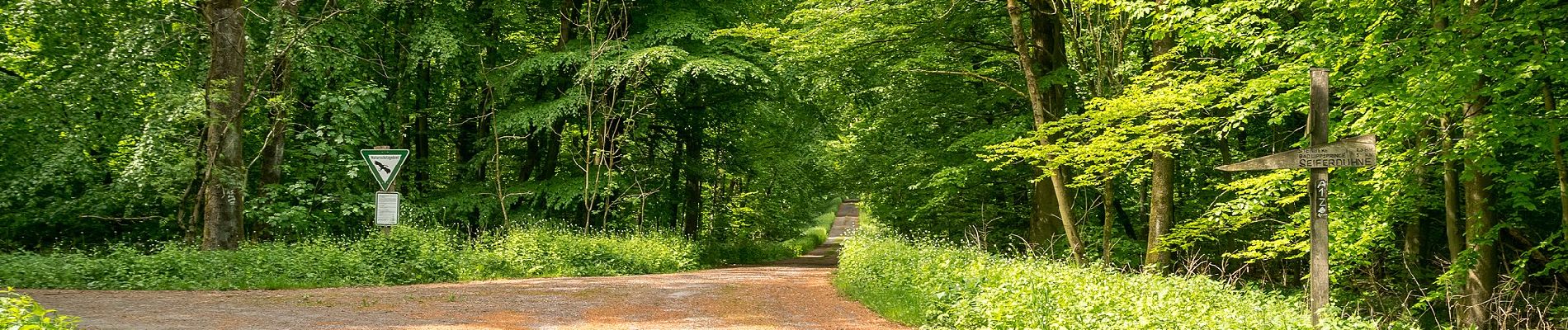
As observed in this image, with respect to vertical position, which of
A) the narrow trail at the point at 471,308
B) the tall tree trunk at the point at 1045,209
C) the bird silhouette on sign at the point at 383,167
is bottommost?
the narrow trail at the point at 471,308

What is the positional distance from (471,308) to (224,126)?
6.61m

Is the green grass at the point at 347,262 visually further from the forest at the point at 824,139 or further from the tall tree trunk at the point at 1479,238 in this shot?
the tall tree trunk at the point at 1479,238

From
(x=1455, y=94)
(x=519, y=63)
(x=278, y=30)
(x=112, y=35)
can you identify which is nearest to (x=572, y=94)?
(x=519, y=63)

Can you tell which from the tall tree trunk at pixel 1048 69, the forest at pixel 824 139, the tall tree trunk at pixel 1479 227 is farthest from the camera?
the tall tree trunk at pixel 1048 69

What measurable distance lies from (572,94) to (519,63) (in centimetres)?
136

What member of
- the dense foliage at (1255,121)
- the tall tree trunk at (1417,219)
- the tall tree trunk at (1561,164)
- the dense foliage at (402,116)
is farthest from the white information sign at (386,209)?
the tall tree trunk at (1561,164)

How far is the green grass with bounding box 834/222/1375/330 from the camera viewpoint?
7281 millimetres

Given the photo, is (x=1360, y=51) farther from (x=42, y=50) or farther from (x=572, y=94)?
(x=42, y=50)

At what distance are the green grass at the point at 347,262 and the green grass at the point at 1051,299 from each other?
6798 millimetres

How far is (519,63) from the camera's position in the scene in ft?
74.9

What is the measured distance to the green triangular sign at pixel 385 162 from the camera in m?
15.0

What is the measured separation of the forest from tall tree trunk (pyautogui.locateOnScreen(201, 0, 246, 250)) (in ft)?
0.16

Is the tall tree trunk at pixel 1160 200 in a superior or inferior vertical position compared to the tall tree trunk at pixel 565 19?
inferior

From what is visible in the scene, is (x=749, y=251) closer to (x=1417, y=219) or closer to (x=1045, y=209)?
(x=1045, y=209)
